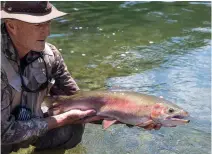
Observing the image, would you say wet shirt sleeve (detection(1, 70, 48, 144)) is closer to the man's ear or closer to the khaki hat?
the man's ear

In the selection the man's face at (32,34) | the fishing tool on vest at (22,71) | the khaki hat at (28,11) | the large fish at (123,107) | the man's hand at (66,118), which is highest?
the khaki hat at (28,11)

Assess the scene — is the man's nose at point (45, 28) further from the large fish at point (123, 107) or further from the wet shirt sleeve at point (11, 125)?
the large fish at point (123, 107)

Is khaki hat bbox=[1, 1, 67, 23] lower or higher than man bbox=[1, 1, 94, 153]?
higher

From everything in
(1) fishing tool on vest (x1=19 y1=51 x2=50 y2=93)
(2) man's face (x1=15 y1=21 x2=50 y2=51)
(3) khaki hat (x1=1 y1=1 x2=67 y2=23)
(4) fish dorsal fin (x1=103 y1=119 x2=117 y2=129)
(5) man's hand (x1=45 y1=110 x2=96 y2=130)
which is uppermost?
(3) khaki hat (x1=1 y1=1 x2=67 y2=23)

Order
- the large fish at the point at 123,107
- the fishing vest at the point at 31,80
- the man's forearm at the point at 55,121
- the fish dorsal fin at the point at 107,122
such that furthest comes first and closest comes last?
the fish dorsal fin at the point at 107,122
the man's forearm at the point at 55,121
the large fish at the point at 123,107
the fishing vest at the point at 31,80

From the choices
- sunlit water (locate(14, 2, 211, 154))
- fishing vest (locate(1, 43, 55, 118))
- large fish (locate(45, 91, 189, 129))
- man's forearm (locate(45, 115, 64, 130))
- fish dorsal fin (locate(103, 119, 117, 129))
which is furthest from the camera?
sunlit water (locate(14, 2, 211, 154))

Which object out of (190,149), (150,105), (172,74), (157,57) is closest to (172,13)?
(157,57)

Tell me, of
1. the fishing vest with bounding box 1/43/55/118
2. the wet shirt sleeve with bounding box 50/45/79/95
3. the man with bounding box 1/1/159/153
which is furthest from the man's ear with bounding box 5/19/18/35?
the wet shirt sleeve with bounding box 50/45/79/95

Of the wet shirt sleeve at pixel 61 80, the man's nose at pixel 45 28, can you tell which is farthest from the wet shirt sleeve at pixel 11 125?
the wet shirt sleeve at pixel 61 80
